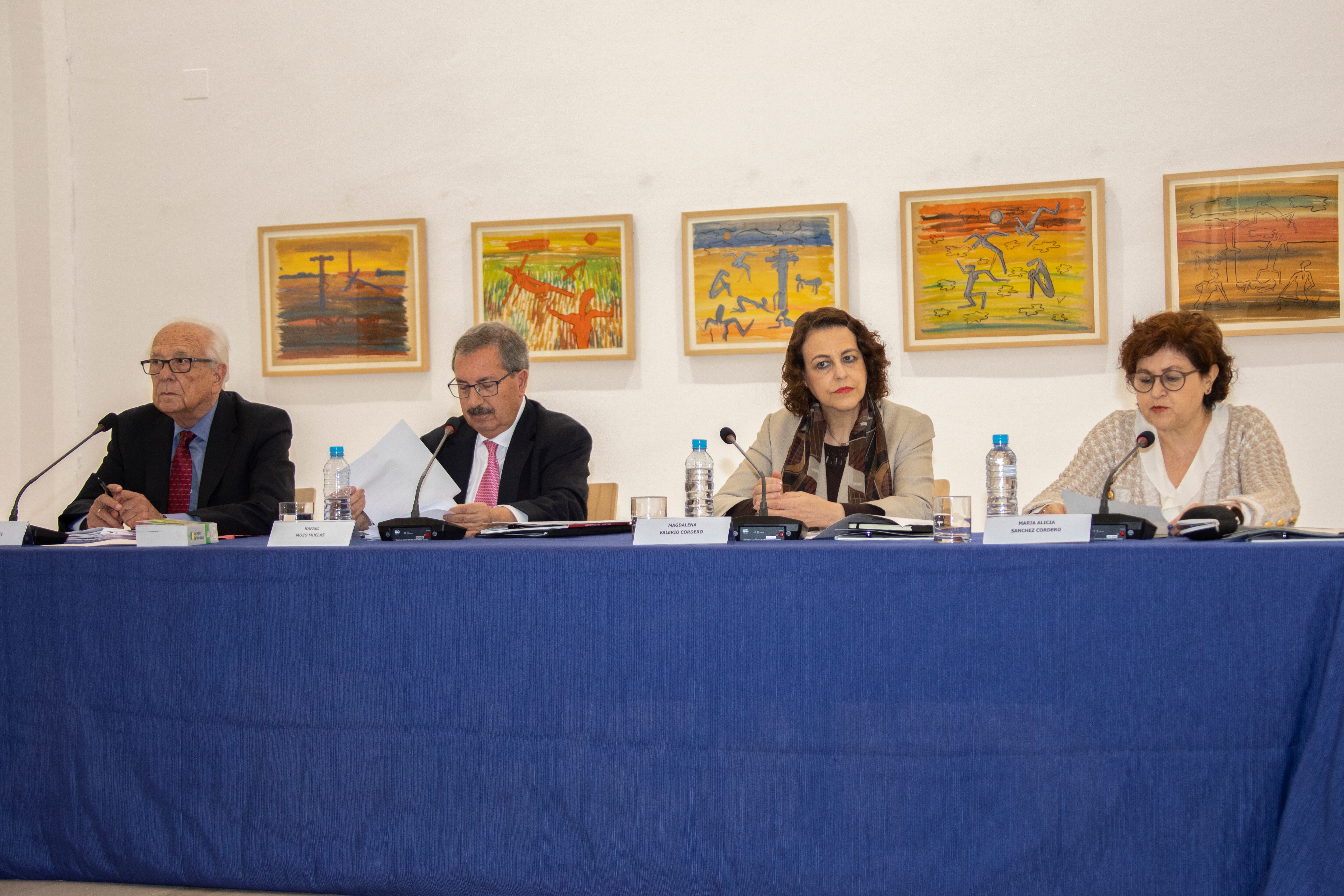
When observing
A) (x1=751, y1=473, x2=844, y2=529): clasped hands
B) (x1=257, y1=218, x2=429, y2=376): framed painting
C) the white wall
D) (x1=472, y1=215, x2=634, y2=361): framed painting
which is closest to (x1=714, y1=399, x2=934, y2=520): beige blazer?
(x1=751, y1=473, x2=844, y2=529): clasped hands

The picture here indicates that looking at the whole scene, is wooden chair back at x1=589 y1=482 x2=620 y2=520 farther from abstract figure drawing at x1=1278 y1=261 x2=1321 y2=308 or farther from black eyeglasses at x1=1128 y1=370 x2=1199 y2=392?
abstract figure drawing at x1=1278 y1=261 x2=1321 y2=308

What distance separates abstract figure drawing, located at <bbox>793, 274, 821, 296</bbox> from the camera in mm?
3342

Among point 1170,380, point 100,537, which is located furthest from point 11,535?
point 1170,380

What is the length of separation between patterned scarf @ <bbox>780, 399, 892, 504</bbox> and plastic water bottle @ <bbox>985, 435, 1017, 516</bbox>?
1.40ft

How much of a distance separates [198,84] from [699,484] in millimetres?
2892

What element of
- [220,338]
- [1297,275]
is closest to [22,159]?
[220,338]

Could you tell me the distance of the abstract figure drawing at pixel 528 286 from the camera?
3.50 metres

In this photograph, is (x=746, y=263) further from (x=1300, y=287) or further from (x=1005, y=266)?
(x=1300, y=287)

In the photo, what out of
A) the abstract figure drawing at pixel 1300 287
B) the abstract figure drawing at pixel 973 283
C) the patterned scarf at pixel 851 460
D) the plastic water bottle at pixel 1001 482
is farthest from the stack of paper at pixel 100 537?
the abstract figure drawing at pixel 1300 287

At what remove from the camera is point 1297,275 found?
3066 millimetres

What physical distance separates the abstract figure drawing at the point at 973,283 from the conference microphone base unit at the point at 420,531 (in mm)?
2116

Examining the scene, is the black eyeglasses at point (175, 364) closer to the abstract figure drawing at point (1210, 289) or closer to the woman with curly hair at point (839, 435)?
the woman with curly hair at point (839, 435)

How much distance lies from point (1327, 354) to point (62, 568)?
3579 mm

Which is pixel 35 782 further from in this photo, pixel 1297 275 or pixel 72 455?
pixel 1297 275
